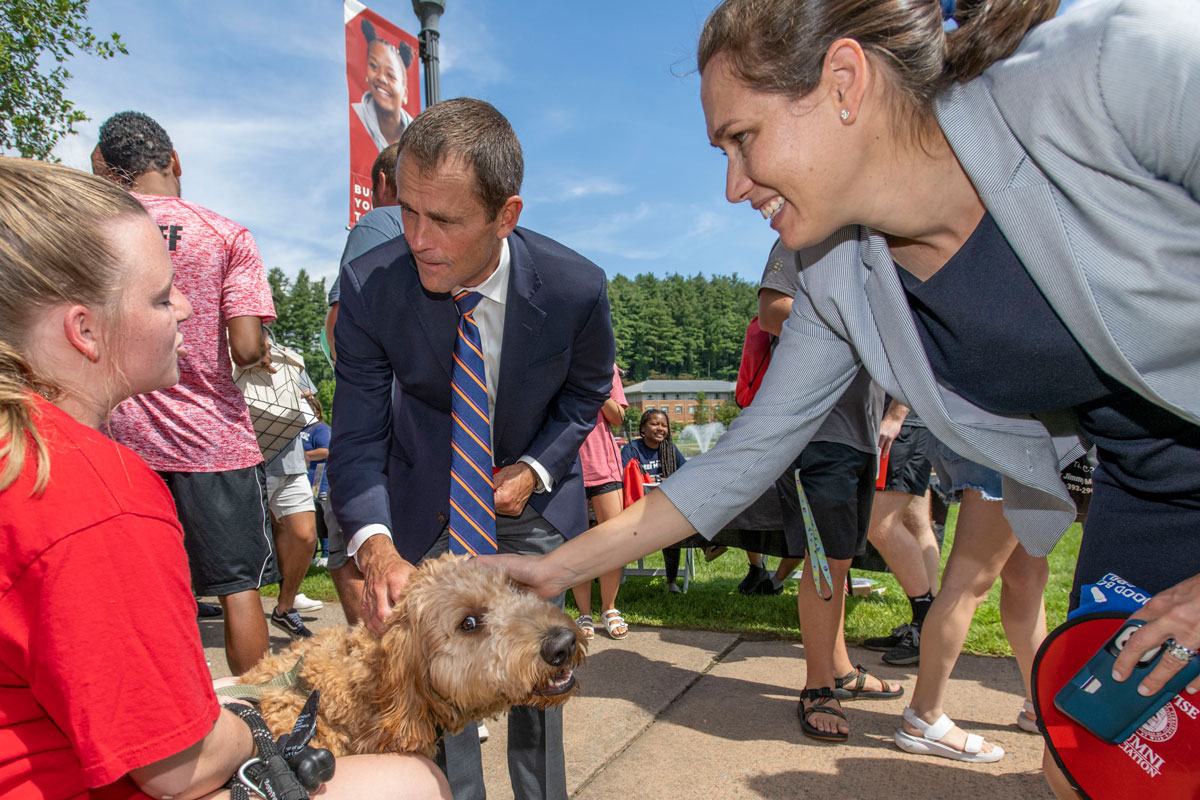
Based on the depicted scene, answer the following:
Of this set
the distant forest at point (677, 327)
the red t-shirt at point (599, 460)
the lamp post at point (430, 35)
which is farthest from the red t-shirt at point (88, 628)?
the distant forest at point (677, 327)

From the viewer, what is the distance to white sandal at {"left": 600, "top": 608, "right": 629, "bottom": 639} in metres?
5.79

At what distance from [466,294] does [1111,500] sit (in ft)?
7.23

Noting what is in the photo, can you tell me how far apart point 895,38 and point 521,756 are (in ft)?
8.61

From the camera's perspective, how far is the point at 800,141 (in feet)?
→ 5.79

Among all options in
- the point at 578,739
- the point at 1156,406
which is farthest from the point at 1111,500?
A: the point at 578,739

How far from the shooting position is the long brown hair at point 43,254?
1.35 metres

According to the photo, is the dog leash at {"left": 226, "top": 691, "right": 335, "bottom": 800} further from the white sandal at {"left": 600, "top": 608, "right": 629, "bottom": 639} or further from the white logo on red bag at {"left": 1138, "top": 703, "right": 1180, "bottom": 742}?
the white sandal at {"left": 600, "top": 608, "right": 629, "bottom": 639}

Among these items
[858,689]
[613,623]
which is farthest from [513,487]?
[613,623]

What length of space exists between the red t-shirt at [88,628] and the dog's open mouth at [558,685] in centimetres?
117

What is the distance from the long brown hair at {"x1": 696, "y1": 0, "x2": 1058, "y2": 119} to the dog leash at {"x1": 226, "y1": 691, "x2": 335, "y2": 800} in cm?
184

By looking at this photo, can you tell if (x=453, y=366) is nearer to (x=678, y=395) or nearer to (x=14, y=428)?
(x=14, y=428)

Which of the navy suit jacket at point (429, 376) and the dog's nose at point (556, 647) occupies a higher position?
the navy suit jacket at point (429, 376)

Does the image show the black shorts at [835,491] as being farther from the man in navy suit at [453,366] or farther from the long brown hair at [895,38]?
the long brown hair at [895,38]

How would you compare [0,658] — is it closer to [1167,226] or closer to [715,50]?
[715,50]
